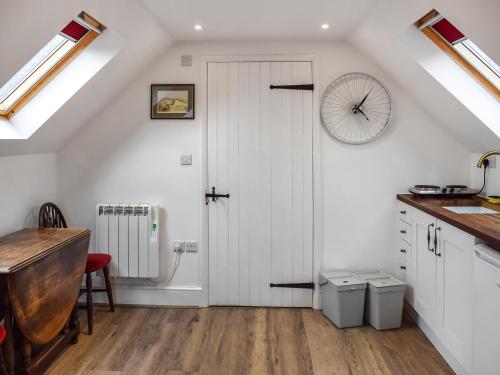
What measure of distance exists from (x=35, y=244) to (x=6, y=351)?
0.59 meters

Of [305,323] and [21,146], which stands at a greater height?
[21,146]

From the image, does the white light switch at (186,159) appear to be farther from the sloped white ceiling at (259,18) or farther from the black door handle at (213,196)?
the sloped white ceiling at (259,18)

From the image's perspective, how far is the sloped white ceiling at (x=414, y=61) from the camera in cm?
202

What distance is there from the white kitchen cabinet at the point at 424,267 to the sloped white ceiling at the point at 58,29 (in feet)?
7.43

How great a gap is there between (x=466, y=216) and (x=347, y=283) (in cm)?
99

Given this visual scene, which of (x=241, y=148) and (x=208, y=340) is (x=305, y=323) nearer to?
(x=208, y=340)

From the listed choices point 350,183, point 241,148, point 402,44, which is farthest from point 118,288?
point 402,44

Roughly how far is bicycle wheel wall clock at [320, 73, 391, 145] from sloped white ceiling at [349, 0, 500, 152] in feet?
0.60

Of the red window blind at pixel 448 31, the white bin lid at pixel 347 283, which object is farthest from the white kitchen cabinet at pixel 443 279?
the red window blind at pixel 448 31

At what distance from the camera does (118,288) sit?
3439 mm

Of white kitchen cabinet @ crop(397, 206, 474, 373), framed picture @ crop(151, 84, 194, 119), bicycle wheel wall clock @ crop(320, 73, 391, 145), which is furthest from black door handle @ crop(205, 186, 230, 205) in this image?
white kitchen cabinet @ crop(397, 206, 474, 373)

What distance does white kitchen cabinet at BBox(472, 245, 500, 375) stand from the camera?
182cm

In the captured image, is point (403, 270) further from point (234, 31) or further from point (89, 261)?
point (89, 261)

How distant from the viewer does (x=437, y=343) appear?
264 centimetres
